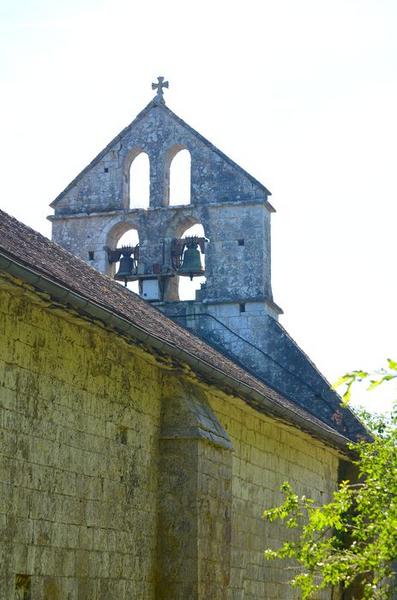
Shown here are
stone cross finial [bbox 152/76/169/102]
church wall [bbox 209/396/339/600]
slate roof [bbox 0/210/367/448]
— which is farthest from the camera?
stone cross finial [bbox 152/76/169/102]

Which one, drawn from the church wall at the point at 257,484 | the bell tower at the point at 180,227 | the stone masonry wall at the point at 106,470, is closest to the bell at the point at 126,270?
the bell tower at the point at 180,227

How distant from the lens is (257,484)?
14.2m

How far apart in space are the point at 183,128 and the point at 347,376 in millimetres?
13284

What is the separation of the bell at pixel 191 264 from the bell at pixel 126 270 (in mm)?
678

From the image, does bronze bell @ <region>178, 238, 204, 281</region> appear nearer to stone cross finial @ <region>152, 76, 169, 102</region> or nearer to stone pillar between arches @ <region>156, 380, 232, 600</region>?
stone cross finial @ <region>152, 76, 169, 102</region>

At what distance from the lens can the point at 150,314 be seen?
14.4m

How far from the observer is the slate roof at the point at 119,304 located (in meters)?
10.1

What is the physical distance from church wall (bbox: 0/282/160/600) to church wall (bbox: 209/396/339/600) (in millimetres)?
2040

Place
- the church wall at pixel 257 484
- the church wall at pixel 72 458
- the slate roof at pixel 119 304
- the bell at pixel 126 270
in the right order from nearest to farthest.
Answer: the church wall at pixel 72 458 < the slate roof at pixel 119 304 < the church wall at pixel 257 484 < the bell at pixel 126 270

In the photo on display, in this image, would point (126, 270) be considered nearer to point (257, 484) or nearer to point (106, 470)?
point (257, 484)

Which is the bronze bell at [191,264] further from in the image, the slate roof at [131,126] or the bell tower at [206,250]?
the slate roof at [131,126]

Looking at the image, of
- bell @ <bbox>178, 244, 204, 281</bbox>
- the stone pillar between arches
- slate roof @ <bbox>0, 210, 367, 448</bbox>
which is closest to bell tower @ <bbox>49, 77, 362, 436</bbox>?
bell @ <bbox>178, 244, 204, 281</bbox>

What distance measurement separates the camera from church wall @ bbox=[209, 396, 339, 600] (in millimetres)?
13359

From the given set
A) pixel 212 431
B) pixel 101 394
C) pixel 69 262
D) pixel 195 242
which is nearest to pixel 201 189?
pixel 195 242
